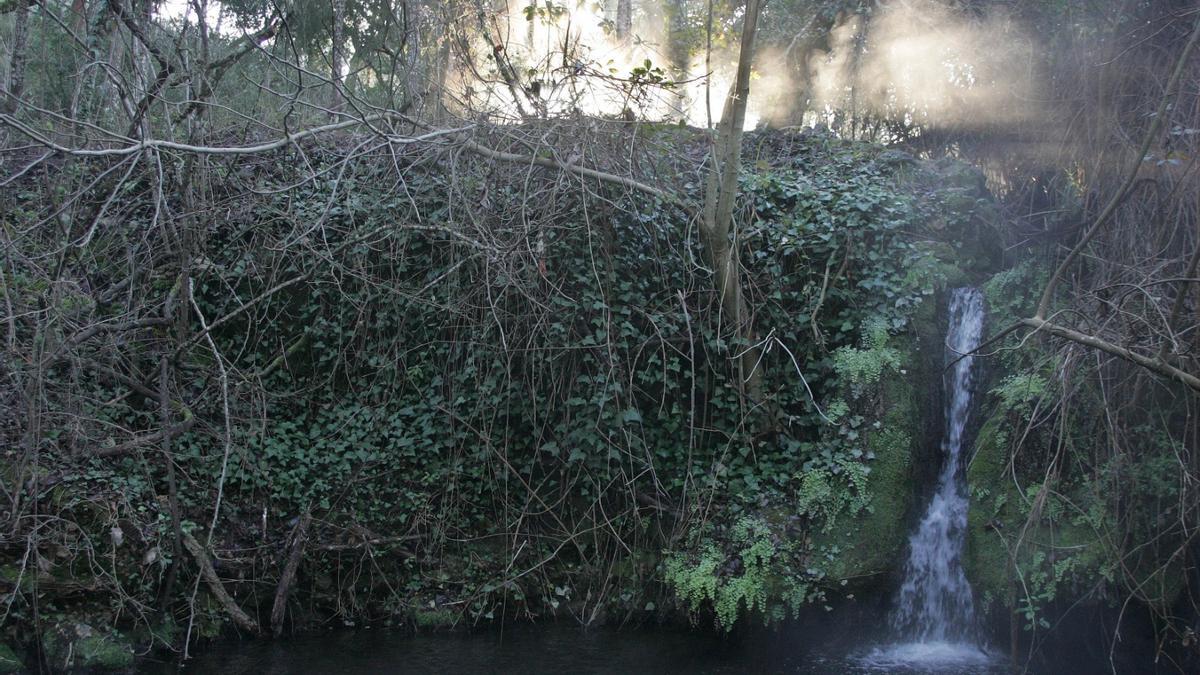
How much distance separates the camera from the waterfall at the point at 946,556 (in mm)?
6824

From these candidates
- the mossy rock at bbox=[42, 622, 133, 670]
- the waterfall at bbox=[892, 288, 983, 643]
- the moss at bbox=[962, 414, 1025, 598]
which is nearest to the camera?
the mossy rock at bbox=[42, 622, 133, 670]

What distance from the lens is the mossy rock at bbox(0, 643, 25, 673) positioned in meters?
5.82

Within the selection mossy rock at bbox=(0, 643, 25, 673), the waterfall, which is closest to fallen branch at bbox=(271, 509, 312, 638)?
mossy rock at bbox=(0, 643, 25, 673)

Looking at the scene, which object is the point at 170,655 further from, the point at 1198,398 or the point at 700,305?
the point at 1198,398

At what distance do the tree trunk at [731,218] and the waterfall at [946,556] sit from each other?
1672 mm

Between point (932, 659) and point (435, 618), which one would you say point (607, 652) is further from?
point (932, 659)

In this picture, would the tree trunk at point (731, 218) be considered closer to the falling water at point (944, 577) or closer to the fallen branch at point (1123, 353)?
the falling water at point (944, 577)

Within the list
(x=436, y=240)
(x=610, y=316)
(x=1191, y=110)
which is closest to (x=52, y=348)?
(x=436, y=240)

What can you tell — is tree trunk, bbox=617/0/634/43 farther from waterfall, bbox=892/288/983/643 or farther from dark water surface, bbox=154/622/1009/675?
dark water surface, bbox=154/622/1009/675

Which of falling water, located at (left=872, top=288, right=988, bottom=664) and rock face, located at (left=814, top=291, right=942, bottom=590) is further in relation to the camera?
rock face, located at (left=814, top=291, right=942, bottom=590)

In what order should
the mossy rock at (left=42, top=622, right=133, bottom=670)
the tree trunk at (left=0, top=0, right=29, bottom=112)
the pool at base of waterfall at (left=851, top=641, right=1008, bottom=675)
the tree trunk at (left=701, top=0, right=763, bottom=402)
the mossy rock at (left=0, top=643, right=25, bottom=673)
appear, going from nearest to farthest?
1. the mossy rock at (left=0, top=643, right=25, bottom=673)
2. the mossy rock at (left=42, top=622, right=133, bottom=670)
3. the pool at base of waterfall at (left=851, top=641, right=1008, bottom=675)
4. the tree trunk at (left=701, top=0, right=763, bottom=402)
5. the tree trunk at (left=0, top=0, right=29, bottom=112)

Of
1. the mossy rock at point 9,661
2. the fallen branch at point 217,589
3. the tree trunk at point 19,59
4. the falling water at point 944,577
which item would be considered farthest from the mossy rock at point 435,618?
the tree trunk at point 19,59

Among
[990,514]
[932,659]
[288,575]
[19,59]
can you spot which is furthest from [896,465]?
[19,59]

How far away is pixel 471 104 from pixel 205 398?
332 centimetres
